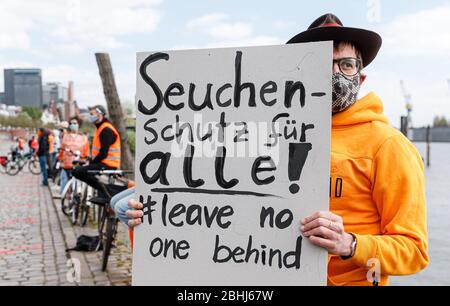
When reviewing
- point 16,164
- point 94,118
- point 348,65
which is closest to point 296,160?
point 348,65

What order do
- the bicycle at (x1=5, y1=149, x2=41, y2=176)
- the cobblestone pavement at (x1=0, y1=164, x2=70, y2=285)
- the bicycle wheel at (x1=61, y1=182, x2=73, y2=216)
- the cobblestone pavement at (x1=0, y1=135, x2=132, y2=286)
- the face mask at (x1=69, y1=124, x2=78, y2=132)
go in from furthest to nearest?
the bicycle at (x1=5, y1=149, x2=41, y2=176), the face mask at (x1=69, y1=124, x2=78, y2=132), the bicycle wheel at (x1=61, y1=182, x2=73, y2=216), the cobblestone pavement at (x1=0, y1=164, x2=70, y2=285), the cobblestone pavement at (x1=0, y1=135, x2=132, y2=286)

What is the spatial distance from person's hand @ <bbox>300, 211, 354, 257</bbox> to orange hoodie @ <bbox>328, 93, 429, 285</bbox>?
47mm

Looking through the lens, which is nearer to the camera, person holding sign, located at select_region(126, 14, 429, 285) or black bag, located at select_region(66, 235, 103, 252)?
person holding sign, located at select_region(126, 14, 429, 285)

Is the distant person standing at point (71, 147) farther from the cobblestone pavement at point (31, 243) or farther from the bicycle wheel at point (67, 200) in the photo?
the cobblestone pavement at point (31, 243)

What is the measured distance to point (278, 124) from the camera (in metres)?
1.67

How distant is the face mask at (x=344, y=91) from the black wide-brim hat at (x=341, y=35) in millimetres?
143

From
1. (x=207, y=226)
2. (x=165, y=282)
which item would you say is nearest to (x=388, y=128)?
(x=207, y=226)

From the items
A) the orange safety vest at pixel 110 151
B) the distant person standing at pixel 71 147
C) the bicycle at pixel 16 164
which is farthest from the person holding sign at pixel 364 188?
the bicycle at pixel 16 164

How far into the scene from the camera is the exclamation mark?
64.6 inches

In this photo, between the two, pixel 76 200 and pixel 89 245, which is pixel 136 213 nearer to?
pixel 89 245

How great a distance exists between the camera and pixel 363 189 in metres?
1.68

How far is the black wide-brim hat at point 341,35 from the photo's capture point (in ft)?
5.83

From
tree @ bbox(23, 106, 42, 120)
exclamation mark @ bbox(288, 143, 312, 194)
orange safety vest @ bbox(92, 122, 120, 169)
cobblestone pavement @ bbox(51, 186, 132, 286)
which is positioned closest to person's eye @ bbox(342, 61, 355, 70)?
exclamation mark @ bbox(288, 143, 312, 194)

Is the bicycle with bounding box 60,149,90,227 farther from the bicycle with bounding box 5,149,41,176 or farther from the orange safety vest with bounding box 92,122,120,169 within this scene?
the bicycle with bounding box 5,149,41,176
